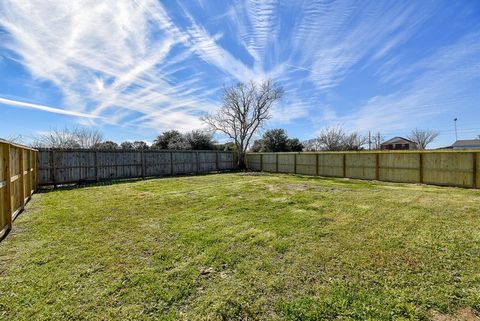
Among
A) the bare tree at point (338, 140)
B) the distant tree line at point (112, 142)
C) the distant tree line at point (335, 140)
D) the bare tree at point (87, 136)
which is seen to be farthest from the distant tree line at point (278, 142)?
the bare tree at point (87, 136)

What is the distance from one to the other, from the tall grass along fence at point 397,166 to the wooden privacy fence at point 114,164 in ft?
21.3

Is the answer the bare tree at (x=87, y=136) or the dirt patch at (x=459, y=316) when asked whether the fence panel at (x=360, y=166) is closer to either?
the dirt patch at (x=459, y=316)

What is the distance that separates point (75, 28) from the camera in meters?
6.56

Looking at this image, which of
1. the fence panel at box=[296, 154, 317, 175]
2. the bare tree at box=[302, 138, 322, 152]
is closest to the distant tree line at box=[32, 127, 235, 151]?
the fence panel at box=[296, 154, 317, 175]

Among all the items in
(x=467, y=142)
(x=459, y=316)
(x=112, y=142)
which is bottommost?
(x=459, y=316)

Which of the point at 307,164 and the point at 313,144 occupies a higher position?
the point at 313,144

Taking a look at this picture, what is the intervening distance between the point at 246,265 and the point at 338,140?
32.5m

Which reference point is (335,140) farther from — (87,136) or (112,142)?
(87,136)

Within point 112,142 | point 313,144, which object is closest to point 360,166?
point 313,144

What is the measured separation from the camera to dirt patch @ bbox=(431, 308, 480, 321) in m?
1.87

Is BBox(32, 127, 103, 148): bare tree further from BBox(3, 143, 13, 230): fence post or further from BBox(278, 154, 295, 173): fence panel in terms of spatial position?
BBox(278, 154, 295, 173): fence panel

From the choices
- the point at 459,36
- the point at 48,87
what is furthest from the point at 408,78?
the point at 48,87

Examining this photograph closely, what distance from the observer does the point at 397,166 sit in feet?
36.0

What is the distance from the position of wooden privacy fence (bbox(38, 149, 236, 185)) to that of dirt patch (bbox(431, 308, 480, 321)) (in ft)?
42.3
